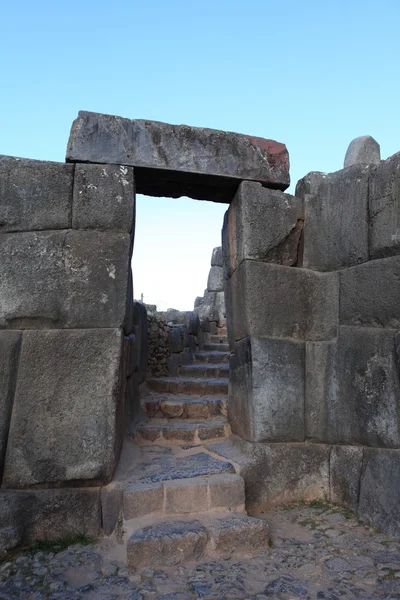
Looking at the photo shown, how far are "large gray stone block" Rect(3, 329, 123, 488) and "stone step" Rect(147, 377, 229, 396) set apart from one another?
2.56 metres

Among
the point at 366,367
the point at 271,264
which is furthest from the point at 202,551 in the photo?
the point at 271,264

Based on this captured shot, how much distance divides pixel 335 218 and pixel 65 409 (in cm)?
247

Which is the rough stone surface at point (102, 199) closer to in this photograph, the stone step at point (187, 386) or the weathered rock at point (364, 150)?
the weathered rock at point (364, 150)

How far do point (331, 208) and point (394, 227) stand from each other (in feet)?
2.21

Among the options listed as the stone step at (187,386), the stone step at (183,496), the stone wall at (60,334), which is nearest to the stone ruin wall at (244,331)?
the stone wall at (60,334)

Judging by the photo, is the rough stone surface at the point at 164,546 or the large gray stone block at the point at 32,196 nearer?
the rough stone surface at the point at 164,546

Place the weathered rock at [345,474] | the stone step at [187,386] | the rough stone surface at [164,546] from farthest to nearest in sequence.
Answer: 1. the stone step at [187,386]
2. the weathered rock at [345,474]
3. the rough stone surface at [164,546]

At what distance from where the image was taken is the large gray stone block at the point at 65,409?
289 cm

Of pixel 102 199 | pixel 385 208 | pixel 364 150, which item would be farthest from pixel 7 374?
pixel 364 150

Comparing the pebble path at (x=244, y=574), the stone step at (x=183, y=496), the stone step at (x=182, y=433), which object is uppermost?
the stone step at (x=182, y=433)

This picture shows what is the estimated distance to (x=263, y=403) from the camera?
3371 millimetres

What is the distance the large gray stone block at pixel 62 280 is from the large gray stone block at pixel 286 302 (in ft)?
3.19

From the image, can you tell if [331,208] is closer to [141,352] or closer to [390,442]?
[390,442]

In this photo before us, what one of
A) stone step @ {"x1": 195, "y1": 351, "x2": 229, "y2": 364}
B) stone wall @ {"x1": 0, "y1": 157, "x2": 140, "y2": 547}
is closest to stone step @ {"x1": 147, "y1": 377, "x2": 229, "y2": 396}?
stone step @ {"x1": 195, "y1": 351, "x2": 229, "y2": 364}
